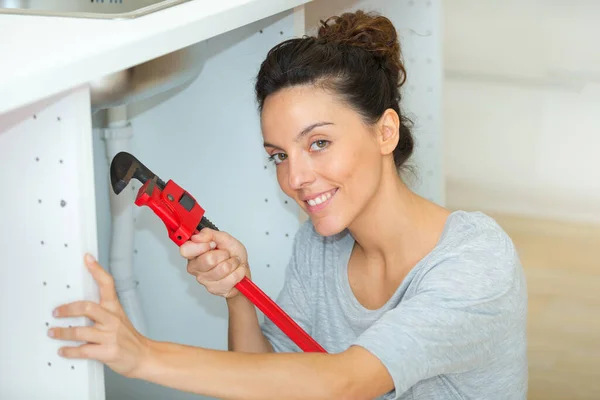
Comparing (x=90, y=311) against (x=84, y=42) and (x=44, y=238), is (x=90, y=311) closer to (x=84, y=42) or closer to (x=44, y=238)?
(x=44, y=238)

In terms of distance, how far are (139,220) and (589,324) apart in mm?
1531

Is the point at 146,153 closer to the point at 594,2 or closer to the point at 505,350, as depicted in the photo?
the point at 505,350

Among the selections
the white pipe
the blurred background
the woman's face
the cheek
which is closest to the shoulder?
the woman's face

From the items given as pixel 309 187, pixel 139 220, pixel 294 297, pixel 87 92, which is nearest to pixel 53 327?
pixel 87 92

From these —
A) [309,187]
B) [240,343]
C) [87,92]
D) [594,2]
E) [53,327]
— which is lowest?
[240,343]

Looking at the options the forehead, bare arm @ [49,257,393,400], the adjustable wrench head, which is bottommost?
bare arm @ [49,257,393,400]

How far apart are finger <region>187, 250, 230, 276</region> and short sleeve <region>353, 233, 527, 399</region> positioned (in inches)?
11.5

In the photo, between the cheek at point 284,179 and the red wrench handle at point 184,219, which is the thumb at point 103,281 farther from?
the cheek at point 284,179

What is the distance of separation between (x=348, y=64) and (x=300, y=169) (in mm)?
190

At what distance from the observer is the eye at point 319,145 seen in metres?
1.36

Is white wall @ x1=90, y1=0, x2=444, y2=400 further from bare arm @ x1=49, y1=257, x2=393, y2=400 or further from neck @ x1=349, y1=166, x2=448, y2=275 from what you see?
bare arm @ x1=49, y1=257, x2=393, y2=400

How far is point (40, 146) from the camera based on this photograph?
1172mm

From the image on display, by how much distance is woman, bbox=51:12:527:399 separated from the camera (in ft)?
3.74

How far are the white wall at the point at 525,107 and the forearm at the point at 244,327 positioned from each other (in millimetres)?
2166
